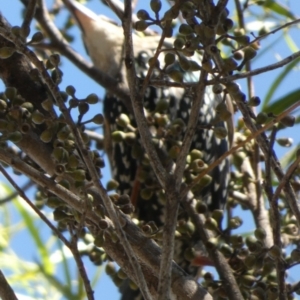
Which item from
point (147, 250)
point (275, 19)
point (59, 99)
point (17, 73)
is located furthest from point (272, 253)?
point (275, 19)

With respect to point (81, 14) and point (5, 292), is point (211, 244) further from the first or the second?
point (81, 14)

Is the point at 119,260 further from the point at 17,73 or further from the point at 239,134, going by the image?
the point at 239,134

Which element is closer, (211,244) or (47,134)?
(47,134)

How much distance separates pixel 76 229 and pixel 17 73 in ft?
1.26

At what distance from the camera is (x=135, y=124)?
2.22m

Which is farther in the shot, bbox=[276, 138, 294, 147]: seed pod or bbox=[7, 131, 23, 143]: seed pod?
bbox=[276, 138, 294, 147]: seed pod

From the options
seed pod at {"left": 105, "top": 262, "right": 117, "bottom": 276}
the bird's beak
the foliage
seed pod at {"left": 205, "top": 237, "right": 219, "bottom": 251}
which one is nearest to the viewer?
the foliage

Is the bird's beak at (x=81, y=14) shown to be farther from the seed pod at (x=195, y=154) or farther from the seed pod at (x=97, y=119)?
the seed pod at (x=97, y=119)

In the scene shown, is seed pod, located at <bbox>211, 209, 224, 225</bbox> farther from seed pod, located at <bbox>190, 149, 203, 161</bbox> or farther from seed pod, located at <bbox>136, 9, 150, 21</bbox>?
seed pod, located at <bbox>136, 9, 150, 21</bbox>

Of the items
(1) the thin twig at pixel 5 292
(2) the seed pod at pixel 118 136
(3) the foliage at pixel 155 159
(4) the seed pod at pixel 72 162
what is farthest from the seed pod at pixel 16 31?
(2) the seed pod at pixel 118 136

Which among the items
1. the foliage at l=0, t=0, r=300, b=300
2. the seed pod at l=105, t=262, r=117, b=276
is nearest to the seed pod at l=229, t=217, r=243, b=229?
the foliage at l=0, t=0, r=300, b=300

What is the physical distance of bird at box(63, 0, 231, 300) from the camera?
1741 mm

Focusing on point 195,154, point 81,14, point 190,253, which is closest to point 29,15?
point 195,154

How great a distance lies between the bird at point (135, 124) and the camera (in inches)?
68.5
